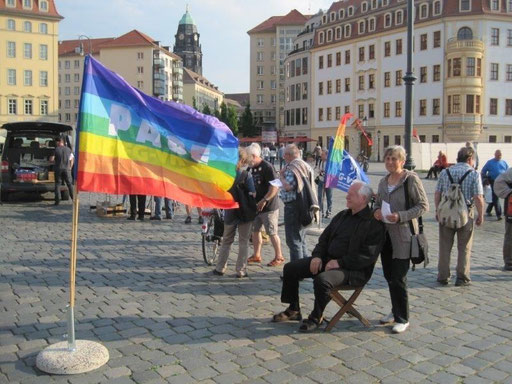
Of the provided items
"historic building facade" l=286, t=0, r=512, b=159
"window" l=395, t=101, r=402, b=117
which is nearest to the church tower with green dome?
"historic building facade" l=286, t=0, r=512, b=159

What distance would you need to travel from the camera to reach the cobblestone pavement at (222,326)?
4727 mm

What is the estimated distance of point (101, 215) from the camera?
1426 centimetres

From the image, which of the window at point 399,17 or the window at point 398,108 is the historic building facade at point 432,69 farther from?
the window at point 399,17

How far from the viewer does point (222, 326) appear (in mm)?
5855

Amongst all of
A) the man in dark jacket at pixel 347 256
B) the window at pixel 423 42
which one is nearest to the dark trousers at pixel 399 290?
the man in dark jacket at pixel 347 256

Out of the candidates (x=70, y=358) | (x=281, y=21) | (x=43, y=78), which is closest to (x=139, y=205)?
(x=70, y=358)

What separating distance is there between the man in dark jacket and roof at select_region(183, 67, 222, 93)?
Result: 15676 centimetres

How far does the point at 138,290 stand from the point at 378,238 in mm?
3167

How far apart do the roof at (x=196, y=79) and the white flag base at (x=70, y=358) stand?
517 ft

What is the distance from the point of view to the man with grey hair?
8.31m

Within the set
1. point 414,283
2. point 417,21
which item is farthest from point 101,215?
point 417,21

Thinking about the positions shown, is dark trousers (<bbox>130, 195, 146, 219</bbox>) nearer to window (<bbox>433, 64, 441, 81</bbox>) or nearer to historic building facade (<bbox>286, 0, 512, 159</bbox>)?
historic building facade (<bbox>286, 0, 512, 159</bbox>)

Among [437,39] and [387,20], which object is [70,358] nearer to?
[437,39]

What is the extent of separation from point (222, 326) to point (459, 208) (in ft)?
11.9
